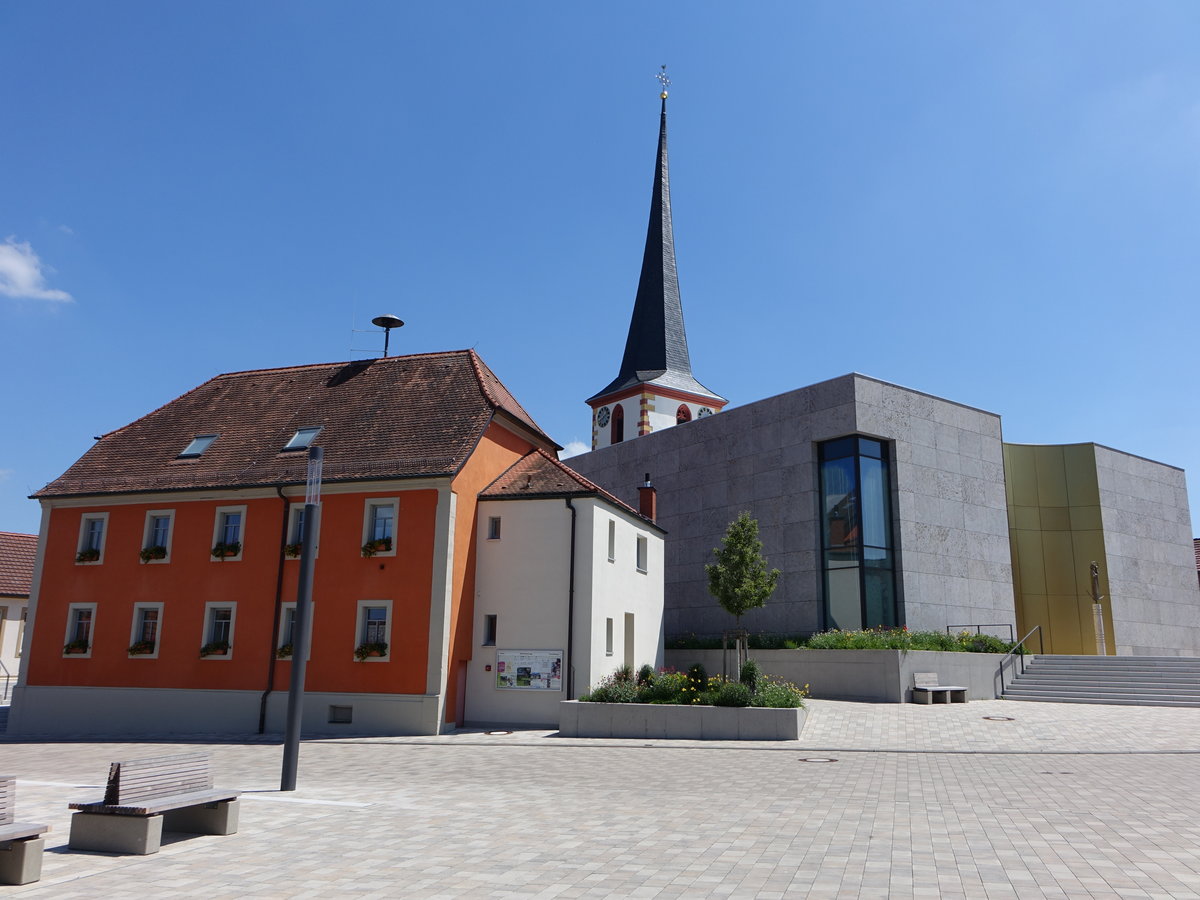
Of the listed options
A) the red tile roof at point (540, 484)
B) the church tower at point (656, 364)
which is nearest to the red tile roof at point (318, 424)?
the red tile roof at point (540, 484)

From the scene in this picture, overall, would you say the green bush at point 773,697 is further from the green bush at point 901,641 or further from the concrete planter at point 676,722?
the green bush at point 901,641

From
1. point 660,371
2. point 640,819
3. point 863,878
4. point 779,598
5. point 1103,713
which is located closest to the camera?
point 863,878

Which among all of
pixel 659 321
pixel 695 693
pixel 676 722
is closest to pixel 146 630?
pixel 676 722

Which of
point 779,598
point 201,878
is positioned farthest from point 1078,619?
point 201,878

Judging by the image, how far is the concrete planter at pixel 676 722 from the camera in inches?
766

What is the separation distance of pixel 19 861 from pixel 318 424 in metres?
20.5

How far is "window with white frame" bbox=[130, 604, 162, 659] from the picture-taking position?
82.3 ft

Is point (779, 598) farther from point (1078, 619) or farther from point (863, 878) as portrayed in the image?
point (863, 878)

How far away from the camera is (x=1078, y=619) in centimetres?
3550

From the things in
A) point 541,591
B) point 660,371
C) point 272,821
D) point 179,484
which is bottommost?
point 272,821

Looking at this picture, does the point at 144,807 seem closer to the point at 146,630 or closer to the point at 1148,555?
the point at 146,630

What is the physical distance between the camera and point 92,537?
27031mm

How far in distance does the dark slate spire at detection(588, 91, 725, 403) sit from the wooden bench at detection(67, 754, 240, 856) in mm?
49700

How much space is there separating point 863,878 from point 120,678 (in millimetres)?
23377
